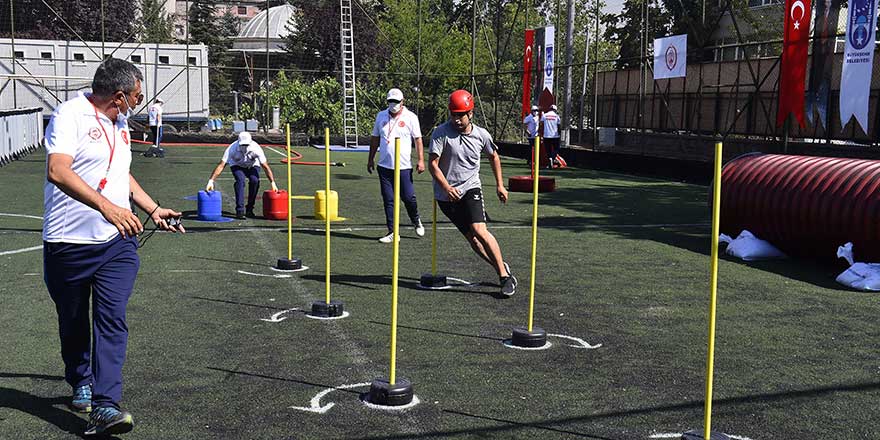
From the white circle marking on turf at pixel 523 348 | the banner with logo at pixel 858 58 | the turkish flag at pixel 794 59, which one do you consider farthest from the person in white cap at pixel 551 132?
the white circle marking on turf at pixel 523 348

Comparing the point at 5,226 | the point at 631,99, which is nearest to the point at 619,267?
the point at 5,226

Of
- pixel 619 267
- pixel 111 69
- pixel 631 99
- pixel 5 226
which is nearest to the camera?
pixel 111 69

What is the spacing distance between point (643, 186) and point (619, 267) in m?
11.5

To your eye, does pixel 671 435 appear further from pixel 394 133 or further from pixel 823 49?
pixel 823 49

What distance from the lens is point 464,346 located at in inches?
276

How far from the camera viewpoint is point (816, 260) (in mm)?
11117

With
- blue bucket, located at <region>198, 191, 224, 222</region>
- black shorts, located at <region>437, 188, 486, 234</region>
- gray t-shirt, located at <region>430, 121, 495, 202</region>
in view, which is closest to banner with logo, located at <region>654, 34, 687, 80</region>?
blue bucket, located at <region>198, 191, 224, 222</region>

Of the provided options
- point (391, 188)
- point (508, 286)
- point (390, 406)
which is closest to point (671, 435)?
point (390, 406)

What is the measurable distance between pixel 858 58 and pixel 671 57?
761 cm

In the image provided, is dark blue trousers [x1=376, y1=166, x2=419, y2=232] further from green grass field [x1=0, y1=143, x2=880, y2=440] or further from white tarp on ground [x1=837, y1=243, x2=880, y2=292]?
white tarp on ground [x1=837, y1=243, x2=880, y2=292]

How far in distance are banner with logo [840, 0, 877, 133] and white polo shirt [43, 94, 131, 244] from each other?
50.6 ft

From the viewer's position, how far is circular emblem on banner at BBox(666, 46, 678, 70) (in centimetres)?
2448

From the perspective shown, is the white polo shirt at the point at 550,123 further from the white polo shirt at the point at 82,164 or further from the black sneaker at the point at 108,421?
the black sneaker at the point at 108,421

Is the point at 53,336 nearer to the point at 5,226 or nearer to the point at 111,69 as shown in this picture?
the point at 111,69
